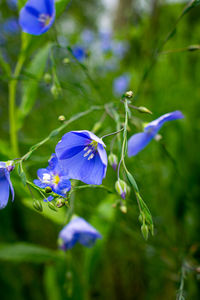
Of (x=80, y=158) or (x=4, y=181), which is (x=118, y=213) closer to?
(x=80, y=158)

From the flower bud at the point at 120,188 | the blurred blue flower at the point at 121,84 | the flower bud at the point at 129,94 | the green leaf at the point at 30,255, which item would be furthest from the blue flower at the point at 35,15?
the blurred blue flower at the point at 121,84

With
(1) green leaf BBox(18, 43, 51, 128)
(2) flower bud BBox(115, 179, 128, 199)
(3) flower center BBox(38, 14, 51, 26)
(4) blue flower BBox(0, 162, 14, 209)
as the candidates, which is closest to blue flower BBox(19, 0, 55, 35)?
(3) flower center BBox(38, 14, 51, 26)

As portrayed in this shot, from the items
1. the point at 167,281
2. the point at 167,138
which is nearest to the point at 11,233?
the point at 167,281

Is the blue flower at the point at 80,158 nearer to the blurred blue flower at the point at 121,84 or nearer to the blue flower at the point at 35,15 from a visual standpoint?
the blue flower at the point at 35,15

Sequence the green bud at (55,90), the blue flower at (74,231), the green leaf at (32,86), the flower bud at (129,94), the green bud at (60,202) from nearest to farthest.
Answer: the green bud at (60,202) < the flower bud at (129,94) < the blue flower at (74,231) < the green bud at (55,90) < the green leaf at (32,86)

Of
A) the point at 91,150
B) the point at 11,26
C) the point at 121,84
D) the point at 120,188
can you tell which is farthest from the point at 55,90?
the point at 11,26

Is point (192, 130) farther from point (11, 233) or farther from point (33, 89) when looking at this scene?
point (11, 233)

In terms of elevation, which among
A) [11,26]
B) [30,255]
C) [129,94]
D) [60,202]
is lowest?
[30,255]

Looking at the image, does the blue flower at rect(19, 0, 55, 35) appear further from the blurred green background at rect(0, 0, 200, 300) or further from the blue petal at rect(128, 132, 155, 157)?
the blue petal at rect(128, 132, 155, 157)
